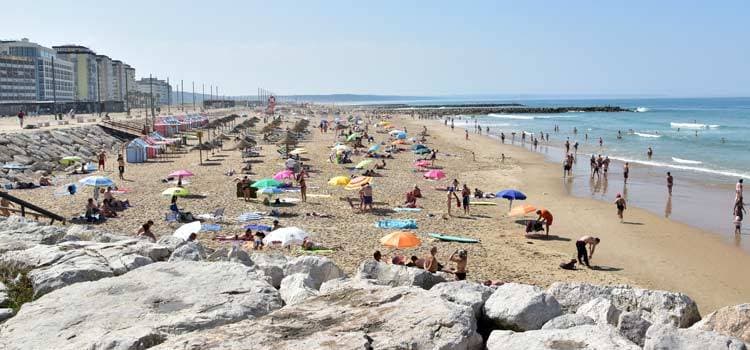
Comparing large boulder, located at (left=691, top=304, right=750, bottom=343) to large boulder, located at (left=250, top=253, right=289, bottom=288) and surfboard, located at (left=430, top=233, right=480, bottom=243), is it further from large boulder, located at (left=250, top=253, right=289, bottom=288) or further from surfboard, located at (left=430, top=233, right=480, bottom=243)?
surfboard, located at (left=430, top=233, right=480, bottom=243)

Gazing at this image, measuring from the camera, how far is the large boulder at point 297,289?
615 centimetres

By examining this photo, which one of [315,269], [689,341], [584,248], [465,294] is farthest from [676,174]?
[689,341]

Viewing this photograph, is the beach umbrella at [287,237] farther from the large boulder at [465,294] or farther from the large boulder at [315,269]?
the large boulder at [465,294]

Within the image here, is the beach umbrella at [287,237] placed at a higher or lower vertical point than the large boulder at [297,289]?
lower

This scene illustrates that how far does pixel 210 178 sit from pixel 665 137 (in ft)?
143

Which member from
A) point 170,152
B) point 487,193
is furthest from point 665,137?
point 170,152

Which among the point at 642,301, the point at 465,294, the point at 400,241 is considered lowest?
the point at 400,241

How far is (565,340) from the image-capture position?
4.84 metres

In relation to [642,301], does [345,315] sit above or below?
above

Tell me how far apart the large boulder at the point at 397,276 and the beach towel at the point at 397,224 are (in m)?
9.08

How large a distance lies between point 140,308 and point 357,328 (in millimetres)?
2241

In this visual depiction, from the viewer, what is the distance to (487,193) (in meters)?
23.0

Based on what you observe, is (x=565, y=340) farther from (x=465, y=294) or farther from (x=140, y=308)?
(x=140, y=308)

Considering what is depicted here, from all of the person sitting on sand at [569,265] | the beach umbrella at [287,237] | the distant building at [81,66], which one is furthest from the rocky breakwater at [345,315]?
the distant building at [81,66]
